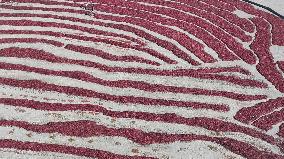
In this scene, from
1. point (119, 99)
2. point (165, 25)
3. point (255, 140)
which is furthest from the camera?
point (165, 25)

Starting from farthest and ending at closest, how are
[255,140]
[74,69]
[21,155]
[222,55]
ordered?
[222,55] → [74,69] → [255,140] → [21,155]

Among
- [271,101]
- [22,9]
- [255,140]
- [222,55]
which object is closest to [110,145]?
[255,140]

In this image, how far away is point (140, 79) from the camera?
45.7m

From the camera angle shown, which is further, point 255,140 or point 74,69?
point 74,69

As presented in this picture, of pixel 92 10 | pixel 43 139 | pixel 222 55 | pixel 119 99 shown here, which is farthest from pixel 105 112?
pixel 92 10

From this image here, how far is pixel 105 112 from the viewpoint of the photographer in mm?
40375

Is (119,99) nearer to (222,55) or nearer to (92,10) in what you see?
(222,55)

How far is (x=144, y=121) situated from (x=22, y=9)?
84.3 feet

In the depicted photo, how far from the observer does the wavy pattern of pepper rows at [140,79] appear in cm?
3741

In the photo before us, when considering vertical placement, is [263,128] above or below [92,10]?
below

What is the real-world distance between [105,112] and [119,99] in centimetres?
235

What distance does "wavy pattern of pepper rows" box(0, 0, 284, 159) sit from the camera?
1473 inches

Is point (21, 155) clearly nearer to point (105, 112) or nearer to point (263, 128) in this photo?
point (105, 112)

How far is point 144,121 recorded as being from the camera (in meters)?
39.8
